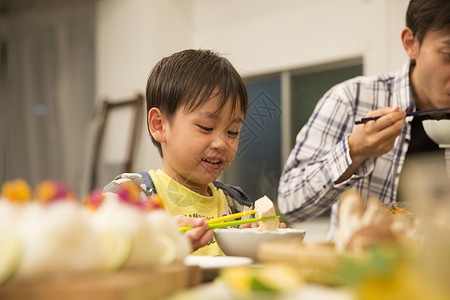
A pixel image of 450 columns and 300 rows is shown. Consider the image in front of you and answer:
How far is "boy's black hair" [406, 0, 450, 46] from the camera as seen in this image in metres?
1.46

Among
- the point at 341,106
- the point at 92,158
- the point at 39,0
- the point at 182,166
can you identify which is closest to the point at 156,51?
the point at 92,158

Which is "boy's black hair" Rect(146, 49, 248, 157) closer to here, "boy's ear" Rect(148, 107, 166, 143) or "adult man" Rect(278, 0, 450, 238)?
"boy's ear" Rect(148, 107, 166, 143)

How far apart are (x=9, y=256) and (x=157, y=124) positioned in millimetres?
999

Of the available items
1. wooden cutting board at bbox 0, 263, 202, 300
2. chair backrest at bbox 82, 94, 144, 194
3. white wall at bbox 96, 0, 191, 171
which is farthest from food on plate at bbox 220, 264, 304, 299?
chair backrest at bbox 82, 94, 144, 194

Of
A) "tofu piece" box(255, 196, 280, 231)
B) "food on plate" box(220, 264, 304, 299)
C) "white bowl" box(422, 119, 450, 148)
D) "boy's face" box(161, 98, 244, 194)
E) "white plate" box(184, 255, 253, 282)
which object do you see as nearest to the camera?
"food on plate" box(220, 264, 304, 299)

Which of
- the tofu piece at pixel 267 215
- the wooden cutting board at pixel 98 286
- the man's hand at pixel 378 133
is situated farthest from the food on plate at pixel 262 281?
the man's hand at pixel 378 133

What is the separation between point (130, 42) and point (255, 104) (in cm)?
304

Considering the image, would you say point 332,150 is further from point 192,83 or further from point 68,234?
point 68,234

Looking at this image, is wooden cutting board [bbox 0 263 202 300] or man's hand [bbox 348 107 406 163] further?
man's hand [bbox 348 107 406 163]

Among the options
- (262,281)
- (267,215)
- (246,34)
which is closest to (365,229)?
(262,281)

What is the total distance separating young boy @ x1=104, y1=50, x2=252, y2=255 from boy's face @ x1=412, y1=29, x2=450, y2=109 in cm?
61

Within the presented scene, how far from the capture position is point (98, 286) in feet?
1.40

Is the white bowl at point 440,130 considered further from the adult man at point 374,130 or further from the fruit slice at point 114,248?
the fruit slice at point 114,248

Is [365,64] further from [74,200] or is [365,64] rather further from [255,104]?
[74,200]
